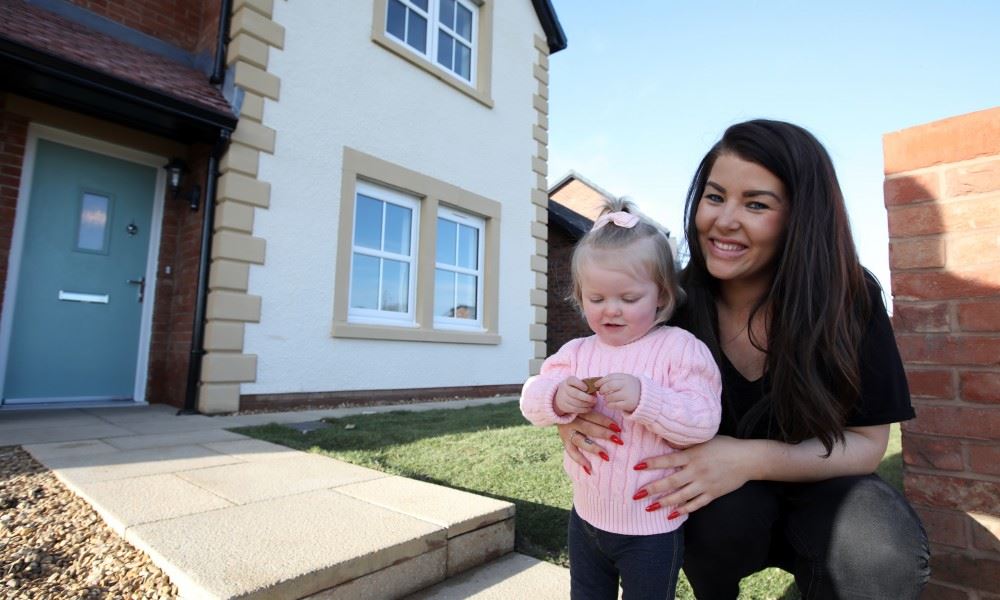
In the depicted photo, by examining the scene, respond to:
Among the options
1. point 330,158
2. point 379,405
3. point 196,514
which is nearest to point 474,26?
point 330,158

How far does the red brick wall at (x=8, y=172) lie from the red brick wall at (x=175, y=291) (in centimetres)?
106

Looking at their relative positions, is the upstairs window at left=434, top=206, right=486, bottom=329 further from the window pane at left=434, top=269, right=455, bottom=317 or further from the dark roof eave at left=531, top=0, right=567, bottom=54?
the dark roof eave at left=531, top=0, right=567, bottom=54

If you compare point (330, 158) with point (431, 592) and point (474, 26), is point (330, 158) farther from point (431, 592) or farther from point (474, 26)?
point (431, 592)

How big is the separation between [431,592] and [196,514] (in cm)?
83

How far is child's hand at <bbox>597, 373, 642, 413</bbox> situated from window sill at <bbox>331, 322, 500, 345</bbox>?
14.1ft

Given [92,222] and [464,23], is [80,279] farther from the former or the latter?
[464,23]

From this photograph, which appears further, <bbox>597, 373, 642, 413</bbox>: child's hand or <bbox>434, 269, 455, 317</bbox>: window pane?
<bbox>434, 269, 455, 317</bbox>: window pane

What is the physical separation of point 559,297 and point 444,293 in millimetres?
4225

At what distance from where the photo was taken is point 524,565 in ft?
5.86

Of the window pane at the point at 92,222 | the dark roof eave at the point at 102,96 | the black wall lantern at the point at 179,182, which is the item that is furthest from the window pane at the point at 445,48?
the window pane at the point at 92,222

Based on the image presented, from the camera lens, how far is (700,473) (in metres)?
1.23

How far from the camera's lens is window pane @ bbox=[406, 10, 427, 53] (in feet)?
20.8

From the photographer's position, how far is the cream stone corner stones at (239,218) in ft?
14.2

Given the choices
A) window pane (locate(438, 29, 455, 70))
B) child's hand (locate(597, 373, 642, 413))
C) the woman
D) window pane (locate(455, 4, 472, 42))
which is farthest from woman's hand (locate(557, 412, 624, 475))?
window pane (locate(455, 4, 472, 42))
